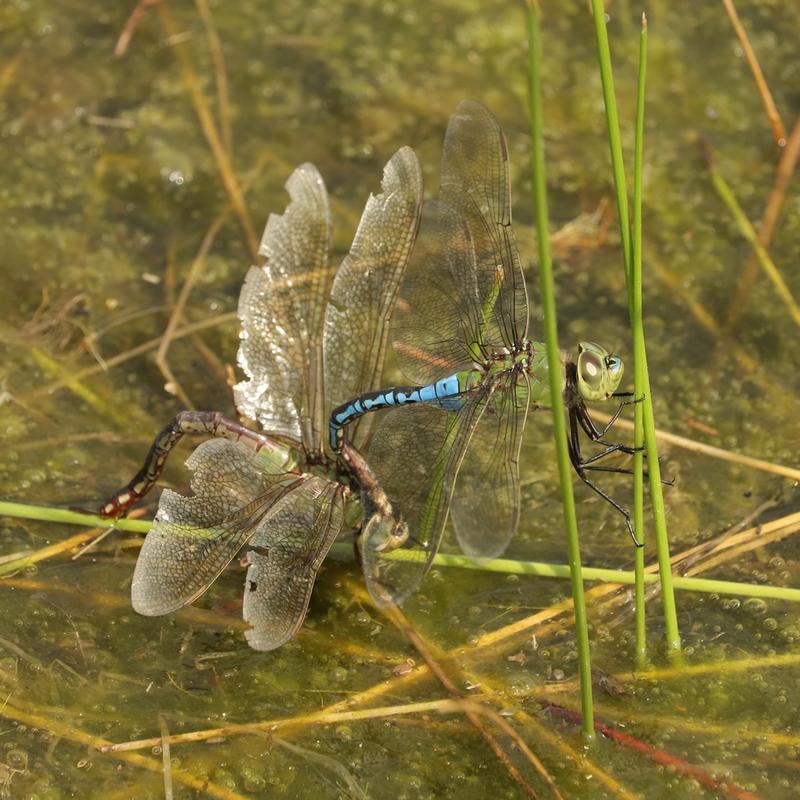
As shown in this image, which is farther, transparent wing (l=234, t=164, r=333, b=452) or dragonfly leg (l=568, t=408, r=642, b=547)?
transparent wing (l=234, t=164, r=333, b=452)

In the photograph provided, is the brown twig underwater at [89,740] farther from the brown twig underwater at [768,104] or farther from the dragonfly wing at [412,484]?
the brown twig underwater at [768,104]

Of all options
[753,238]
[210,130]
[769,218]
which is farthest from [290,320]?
[769,218]

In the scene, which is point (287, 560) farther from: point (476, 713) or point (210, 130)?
point (210, 130)

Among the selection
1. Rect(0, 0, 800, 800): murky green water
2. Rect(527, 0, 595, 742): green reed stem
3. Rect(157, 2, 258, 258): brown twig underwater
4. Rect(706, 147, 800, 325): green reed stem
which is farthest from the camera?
Rect(157, 2, 258, 258): brown twig underwater

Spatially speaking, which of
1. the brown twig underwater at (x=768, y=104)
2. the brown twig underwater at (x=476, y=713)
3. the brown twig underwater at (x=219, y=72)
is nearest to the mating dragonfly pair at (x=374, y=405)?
the brown twig underwater at (x=476, y=713)

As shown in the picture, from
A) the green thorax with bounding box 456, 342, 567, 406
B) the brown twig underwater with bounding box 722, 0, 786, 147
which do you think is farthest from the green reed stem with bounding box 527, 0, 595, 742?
the brown twig underwater with bounding box 722, 0, 786, 147

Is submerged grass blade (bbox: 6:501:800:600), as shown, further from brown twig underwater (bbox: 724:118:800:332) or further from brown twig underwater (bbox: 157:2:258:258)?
brown twig underwater (bbox: 157:2:258:258)

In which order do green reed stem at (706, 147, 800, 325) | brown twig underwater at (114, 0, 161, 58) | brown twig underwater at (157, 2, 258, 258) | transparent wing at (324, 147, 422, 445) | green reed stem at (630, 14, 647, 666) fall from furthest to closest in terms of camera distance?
brown twig underwater at (114, 0, 161, 58) → brown twig underwater at (157, 2, 258, 258) → green reed stem at (706, 147, 800, 325) → transparent wing at (324, 147, 422, 445) → green reed stem at (630, 14, 647, 666)
